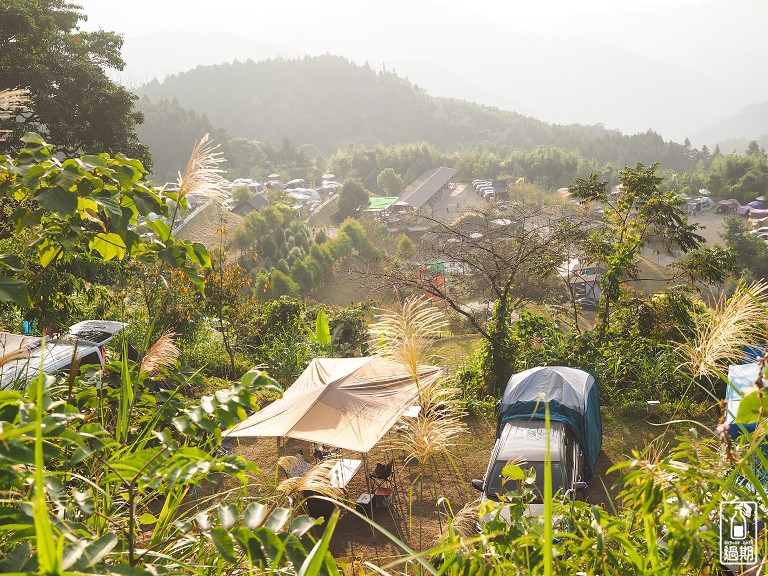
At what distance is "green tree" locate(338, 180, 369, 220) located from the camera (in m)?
51.2

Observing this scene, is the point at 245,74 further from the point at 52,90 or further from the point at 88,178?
the point at 88,178

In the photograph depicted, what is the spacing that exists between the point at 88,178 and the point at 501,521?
4.96 feet

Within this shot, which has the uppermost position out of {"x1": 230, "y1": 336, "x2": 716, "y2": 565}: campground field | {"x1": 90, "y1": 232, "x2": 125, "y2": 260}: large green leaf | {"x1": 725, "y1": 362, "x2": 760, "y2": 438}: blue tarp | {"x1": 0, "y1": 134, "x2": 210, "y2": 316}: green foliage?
{"x1": 0, "y1": 134, "x2": 210, "y2": 316}: green foliage

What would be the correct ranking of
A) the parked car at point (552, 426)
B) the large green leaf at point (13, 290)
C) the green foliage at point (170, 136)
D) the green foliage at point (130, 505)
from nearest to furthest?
the green foliage at point (130, 505) < the large green leaf at point (13, 290) < the parked car at point (552, 426) < the green foliage at point (170, 136)

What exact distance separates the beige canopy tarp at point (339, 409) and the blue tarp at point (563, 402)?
4.28ft

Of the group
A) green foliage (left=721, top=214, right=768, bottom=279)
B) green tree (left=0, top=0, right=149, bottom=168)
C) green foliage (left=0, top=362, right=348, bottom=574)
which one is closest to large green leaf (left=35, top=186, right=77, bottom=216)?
green foliage (left=0, top=362, right=348, bottom=574)

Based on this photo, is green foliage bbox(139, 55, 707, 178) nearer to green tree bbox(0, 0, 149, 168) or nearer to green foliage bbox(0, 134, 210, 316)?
green tree bbox(0, 0, 149, 168)

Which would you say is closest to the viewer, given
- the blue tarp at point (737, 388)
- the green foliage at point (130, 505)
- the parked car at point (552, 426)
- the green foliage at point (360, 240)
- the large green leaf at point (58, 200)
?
the green foliage at point (130, 505)

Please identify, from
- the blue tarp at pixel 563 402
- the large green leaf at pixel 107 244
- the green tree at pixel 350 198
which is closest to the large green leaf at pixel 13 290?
the large green leaf at pixel 107 244

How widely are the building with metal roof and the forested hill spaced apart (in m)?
34.3

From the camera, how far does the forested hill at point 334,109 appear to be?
10969 centimetres

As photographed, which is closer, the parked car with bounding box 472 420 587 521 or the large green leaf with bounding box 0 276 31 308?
the large green leaf with bounding box 0 276 31 308

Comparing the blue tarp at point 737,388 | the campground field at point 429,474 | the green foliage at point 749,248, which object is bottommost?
the green foliage at point 749,248

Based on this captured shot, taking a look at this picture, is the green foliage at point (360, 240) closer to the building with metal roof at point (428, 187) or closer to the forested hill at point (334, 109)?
the building with metal roof at point (428, 187)
